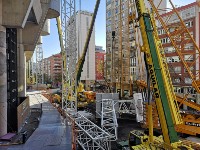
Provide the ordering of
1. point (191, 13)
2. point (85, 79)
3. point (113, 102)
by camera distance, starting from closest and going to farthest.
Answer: point (113, 102), point (191, 13), point (85, 79)

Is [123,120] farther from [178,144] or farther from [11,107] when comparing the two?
[178,144]

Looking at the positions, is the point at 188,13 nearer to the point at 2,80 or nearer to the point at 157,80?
the point at 2,80

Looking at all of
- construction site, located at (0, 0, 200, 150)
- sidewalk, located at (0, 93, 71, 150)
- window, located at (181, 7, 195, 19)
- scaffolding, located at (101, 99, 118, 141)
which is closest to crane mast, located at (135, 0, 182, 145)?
construction site, located at (0, 0, 200, 150)

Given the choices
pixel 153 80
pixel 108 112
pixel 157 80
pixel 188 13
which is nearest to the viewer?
pixel 157 80

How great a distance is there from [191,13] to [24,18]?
39515 mm

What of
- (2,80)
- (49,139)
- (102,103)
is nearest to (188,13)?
(102,103)

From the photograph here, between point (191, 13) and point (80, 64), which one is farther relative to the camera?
point (191, 13)

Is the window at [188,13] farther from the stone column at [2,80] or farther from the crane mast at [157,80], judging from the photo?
the crane mast at [157,80]

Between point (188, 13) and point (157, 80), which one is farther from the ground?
point (188, 13)

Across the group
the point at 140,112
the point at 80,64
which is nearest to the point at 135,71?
the point at 80,64

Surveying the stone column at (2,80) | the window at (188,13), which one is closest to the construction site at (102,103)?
the stone column at (2,80)

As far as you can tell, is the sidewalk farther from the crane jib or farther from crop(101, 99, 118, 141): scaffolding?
the crane jib

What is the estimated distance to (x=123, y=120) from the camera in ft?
92.8

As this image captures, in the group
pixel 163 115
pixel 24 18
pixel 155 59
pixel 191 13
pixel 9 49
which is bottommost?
pixel 163 115
